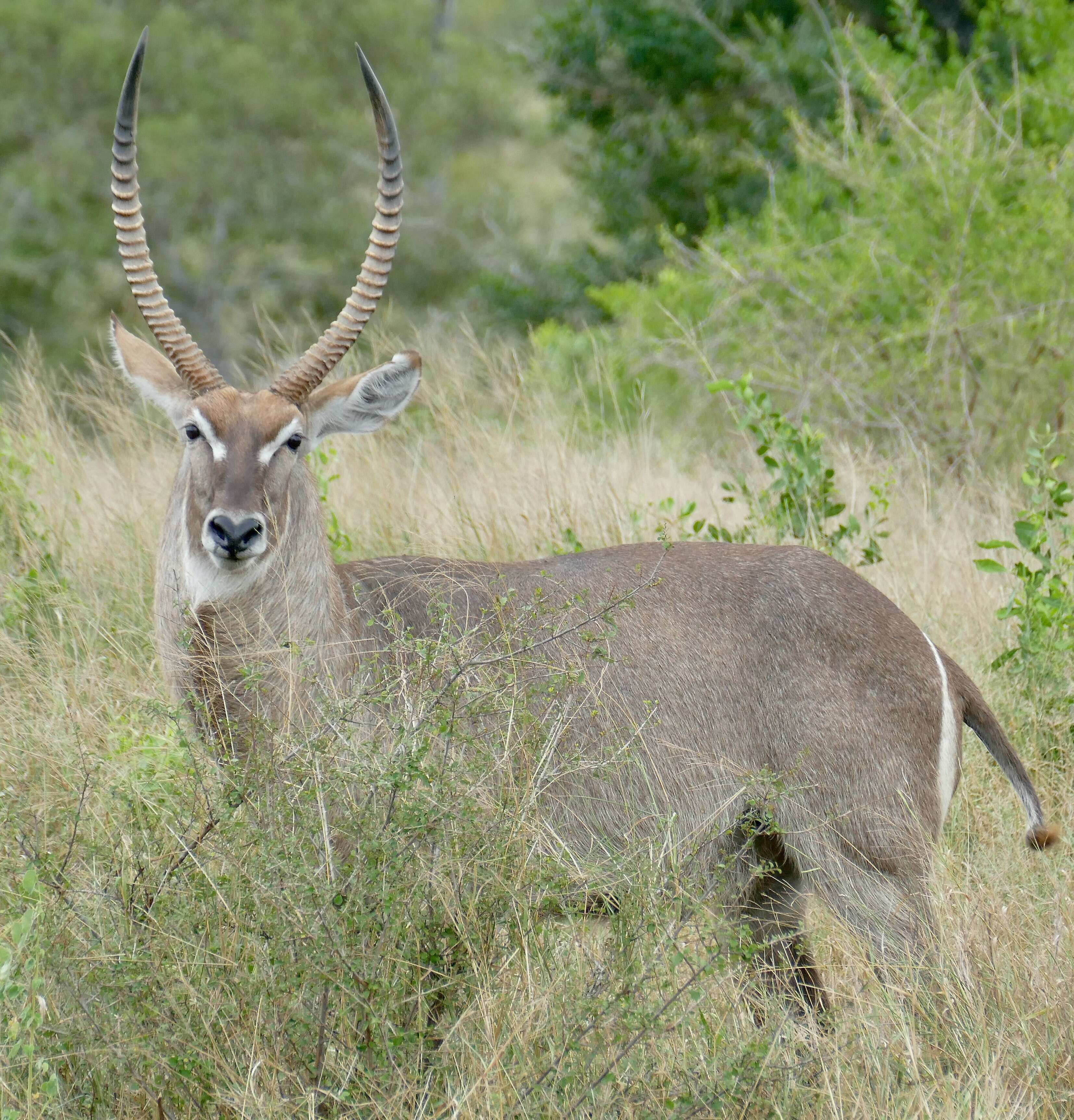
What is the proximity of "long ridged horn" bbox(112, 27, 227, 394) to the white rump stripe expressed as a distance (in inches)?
85.5

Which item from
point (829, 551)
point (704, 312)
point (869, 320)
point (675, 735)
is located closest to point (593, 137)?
point (704, 312)

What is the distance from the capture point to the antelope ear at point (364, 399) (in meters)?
4.27

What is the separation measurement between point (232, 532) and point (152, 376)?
80cm

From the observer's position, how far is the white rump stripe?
377 cm

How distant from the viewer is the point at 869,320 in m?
8.47

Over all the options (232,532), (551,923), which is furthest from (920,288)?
(551,923)

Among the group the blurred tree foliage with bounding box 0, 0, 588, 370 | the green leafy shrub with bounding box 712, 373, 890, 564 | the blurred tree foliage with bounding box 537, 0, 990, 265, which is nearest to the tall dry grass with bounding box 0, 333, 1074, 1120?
the green leafy shrub with bounding box 712, 373, 890, 564

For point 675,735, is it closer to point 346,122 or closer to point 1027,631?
point 1027,631

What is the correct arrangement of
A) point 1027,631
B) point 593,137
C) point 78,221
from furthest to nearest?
point 78,221 < point 593,137 < point 1027,631

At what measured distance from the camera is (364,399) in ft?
14.4

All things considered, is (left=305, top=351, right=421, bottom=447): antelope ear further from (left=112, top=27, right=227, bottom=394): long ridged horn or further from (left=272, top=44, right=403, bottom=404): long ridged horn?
(left=112, top=27, right=227, bottom=394): long ridged horn

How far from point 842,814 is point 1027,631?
1539 mm

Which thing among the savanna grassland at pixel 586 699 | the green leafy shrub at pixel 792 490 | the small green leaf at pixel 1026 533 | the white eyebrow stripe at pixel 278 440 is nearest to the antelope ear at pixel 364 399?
the white eyebrow stripe at pixel 278 440

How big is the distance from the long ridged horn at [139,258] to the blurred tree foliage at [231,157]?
1534 cm
